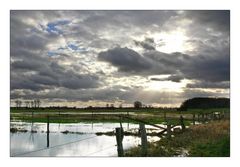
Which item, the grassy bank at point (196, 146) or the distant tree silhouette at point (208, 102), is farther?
the distant tree silhouette at point (208, 102)

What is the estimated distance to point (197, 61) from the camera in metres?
19.7

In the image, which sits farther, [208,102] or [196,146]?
[208,102]

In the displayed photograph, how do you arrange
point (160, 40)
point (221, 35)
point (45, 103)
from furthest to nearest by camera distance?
point (45, 103)
point (160, 40)
point (221, 35)

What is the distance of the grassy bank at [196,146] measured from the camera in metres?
15.9

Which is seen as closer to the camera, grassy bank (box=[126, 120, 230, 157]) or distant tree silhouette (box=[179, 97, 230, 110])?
grassy bank (box=[126, 120, 230, 157])

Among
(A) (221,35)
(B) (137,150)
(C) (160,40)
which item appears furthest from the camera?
(C) (160,40)

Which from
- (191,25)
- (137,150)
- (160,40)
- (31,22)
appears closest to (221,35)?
(191,25)

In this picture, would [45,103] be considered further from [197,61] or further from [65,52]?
[197,61]

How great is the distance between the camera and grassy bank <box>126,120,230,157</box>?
15922mm

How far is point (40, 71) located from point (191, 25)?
7.51 metres

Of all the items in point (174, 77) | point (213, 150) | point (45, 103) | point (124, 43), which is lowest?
point (213, 150)

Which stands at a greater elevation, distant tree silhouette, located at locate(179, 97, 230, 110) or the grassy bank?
distant tree silhouette, located at locate(179, 97, 230, 110)

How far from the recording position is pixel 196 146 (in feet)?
58.1

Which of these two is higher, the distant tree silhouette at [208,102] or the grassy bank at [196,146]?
the distant tree silhouette at [208,102]
